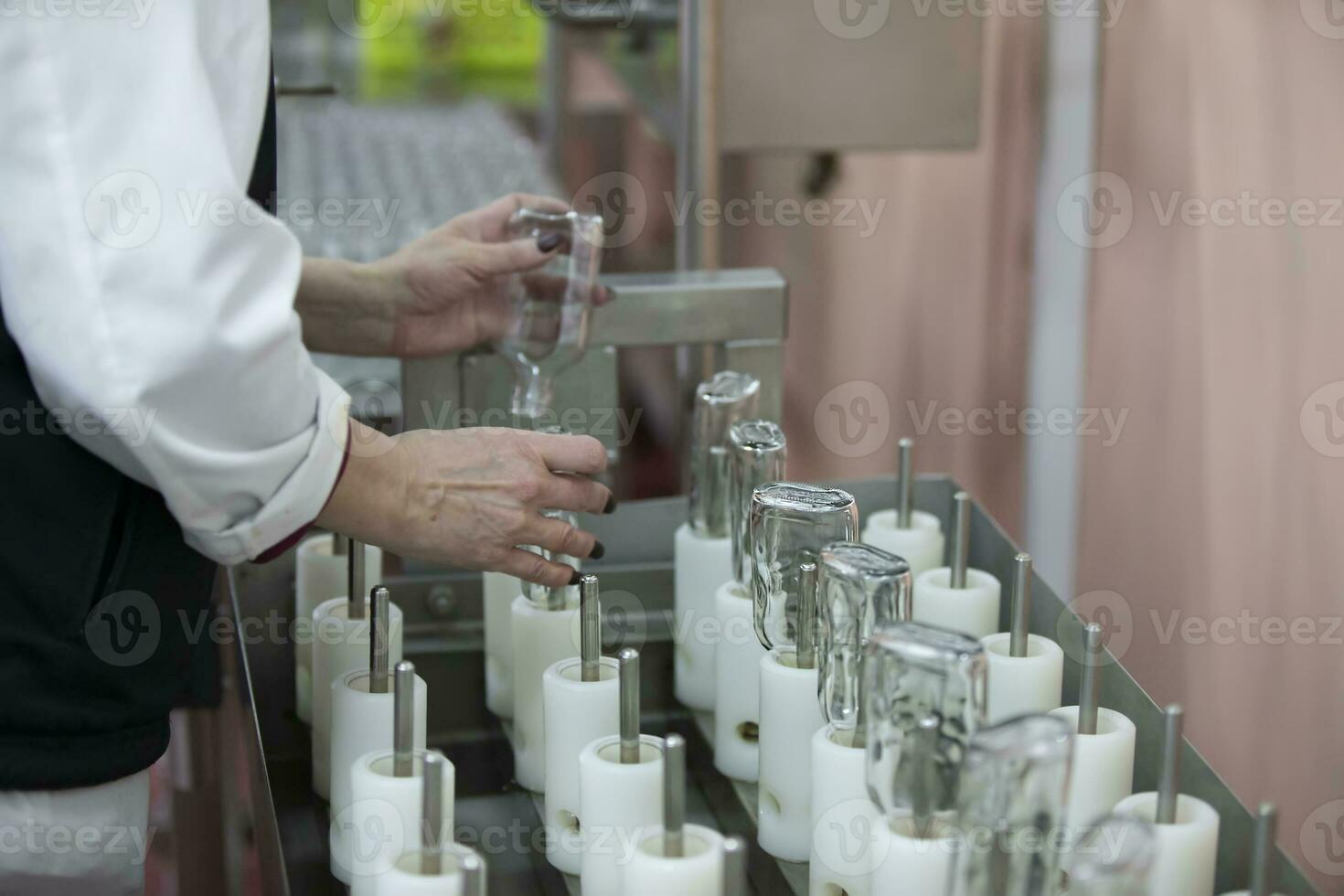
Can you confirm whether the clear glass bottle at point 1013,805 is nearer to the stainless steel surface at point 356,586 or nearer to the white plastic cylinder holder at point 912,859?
the white plastic cylinder holder at point 912,859

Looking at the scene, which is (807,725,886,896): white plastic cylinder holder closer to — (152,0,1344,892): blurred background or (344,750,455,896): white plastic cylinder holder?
(344,750,455,896): white plastic cylinder holder

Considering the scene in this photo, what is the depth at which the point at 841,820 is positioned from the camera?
88cm

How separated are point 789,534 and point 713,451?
0.29 meters

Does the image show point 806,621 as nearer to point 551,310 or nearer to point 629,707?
point 629,707

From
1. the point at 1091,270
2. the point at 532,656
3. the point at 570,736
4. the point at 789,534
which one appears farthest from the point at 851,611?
the point at 1091,270

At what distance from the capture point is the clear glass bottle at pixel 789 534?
3.16ft

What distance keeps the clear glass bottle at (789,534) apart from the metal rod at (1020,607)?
12 cm

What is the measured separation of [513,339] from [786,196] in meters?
2.06

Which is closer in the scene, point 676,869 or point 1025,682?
point 676,869

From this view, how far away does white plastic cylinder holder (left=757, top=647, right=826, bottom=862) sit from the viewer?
961 millimetres

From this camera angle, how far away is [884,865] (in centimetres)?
80

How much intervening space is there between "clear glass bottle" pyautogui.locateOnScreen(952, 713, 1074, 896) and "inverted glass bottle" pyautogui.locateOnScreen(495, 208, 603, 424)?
73 centimetres

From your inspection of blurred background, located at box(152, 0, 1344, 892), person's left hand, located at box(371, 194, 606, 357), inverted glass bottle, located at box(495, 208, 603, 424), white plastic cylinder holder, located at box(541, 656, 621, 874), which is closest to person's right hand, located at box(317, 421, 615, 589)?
white plastic cylinder holder, located at box(541, 656, 621, 874)

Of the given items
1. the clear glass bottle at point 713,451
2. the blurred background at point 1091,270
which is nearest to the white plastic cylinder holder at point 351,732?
the clear glass bottle at point 713,451
